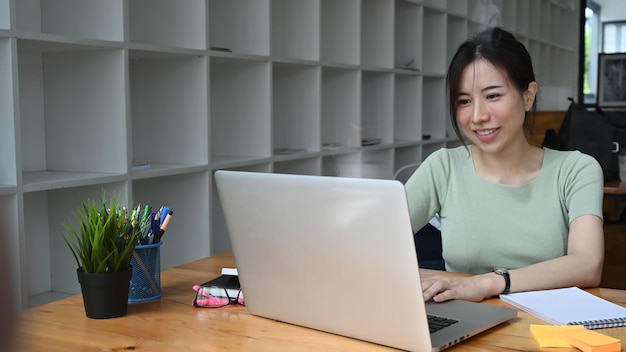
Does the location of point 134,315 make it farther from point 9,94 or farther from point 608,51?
point 608,51

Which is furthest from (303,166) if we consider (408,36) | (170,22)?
(408,36)

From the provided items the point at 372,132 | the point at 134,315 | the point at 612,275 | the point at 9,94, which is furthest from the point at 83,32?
the point at 612,275

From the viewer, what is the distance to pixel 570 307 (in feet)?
3.69

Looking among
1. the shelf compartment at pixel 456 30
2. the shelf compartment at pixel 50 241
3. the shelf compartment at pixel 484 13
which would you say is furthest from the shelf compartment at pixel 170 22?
the shelf compartment at pixel 484 13

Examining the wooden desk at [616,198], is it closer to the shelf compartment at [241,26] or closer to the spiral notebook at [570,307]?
the spiral notebook at [570,307]

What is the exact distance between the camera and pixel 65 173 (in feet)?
7.00

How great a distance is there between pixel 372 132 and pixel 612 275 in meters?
1.40

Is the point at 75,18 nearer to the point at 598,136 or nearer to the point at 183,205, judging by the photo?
the point at 183,205

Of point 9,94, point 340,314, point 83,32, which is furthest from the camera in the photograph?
point 83,32

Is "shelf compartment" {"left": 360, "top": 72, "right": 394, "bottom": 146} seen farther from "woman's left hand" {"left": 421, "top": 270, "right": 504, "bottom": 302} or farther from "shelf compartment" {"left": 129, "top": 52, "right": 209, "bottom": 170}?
"woman's left hand" {"left": 421, "top": 270, "right": 504, "bottom": 302}

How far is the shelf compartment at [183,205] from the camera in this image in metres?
2.44

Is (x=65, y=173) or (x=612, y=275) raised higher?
(x=65, y=173)

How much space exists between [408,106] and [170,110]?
189 centimetres

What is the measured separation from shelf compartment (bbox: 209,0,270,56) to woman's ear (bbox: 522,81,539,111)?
1282 millimetres
